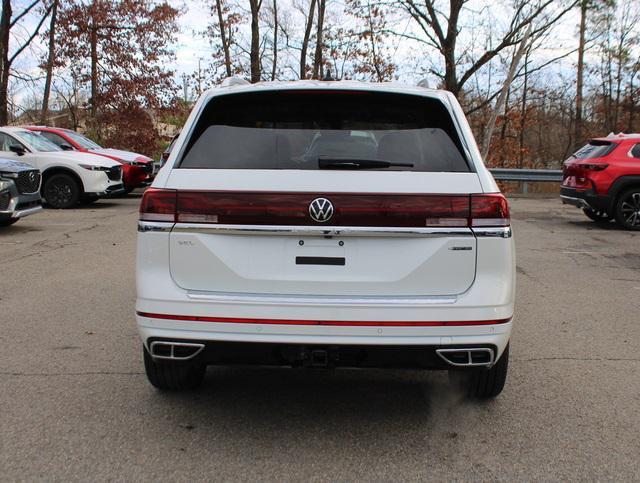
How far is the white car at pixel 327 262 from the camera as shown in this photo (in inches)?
122

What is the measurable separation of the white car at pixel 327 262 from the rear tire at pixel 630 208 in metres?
10.6

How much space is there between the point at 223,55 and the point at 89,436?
33.2 meters

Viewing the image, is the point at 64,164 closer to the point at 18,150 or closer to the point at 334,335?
the point at 18,150

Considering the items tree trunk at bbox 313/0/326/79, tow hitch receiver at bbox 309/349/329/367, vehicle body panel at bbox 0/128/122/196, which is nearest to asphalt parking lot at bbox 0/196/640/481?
tow hitch receiver at bbox 309/349/329/367

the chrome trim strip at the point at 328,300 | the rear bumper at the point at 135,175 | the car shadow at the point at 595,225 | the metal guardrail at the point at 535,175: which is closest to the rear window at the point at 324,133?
the chrome trim strip at the point at 328,300

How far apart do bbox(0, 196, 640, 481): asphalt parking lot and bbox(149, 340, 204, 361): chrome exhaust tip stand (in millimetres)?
464

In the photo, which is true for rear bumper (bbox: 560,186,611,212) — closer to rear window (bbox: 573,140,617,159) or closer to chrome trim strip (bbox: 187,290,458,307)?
rear window (bbox: 573,140,617,159)

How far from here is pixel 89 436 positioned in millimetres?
3404

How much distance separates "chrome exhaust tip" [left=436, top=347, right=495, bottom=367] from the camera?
312cm

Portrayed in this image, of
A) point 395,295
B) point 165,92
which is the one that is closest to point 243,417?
point 395,295

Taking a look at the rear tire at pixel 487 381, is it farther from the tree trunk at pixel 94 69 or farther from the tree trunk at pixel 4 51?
the tree trunk at pixel 94 69

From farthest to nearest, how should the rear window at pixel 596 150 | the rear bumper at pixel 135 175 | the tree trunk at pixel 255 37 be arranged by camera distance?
1. the tree trunk at pixel 255 37
2. the rear bumper at pixel 135 175
3. the rear window at pixel 596 150

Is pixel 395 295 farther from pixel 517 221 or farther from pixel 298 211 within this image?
pixel 517 221

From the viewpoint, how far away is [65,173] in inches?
583
